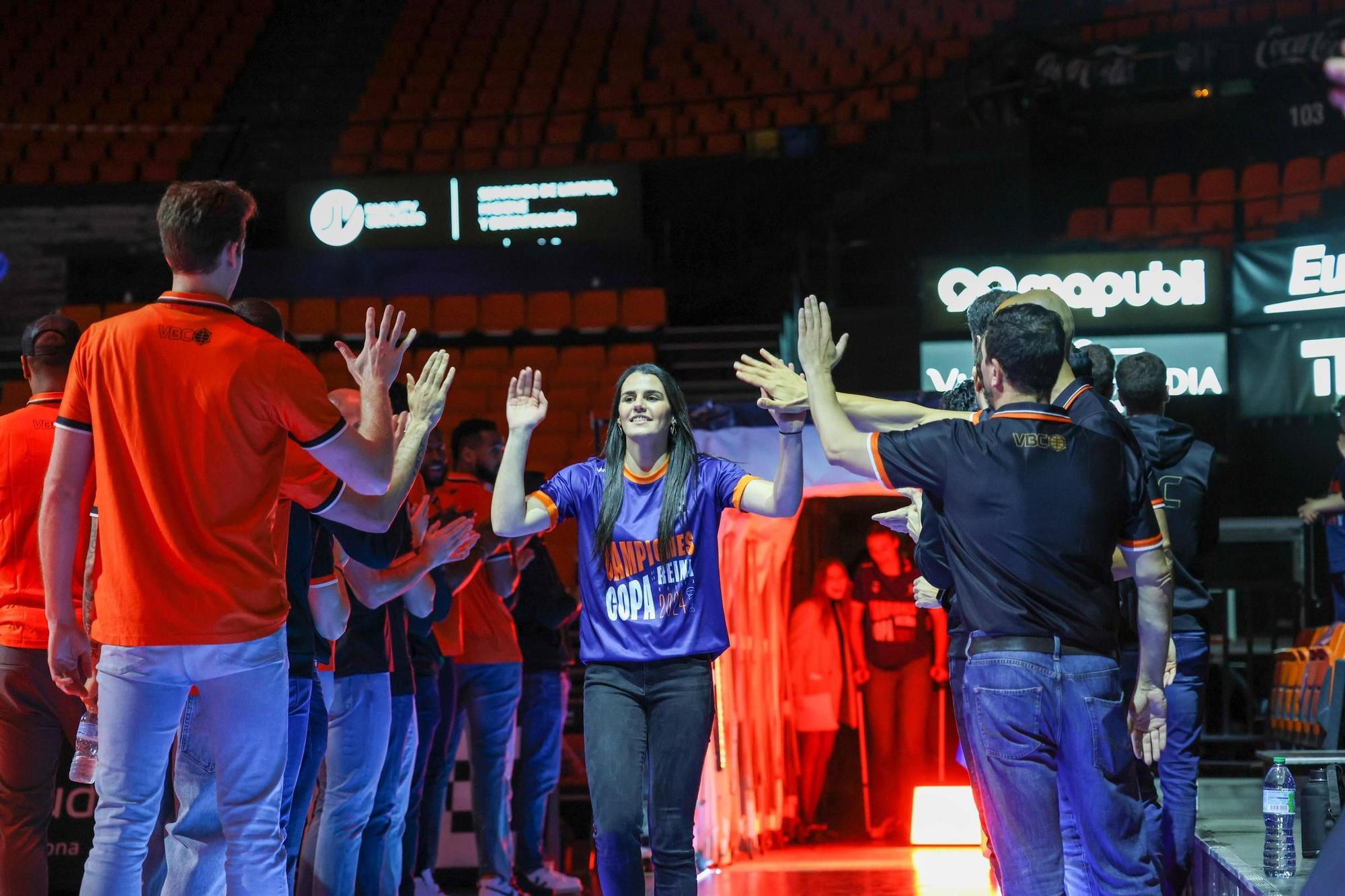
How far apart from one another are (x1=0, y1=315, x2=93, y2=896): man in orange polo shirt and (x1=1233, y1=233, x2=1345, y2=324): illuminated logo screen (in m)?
8.91

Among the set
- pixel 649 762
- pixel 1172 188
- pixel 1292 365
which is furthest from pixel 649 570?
pixel 1172 188

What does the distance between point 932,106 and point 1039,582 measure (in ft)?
46.8

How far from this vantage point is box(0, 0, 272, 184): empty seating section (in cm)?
1775

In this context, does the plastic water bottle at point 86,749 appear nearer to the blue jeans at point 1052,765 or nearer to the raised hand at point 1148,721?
the blue jeans at point 1052,765

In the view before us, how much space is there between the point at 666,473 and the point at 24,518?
189cm

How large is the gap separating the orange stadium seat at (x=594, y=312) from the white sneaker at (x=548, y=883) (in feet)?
27.6

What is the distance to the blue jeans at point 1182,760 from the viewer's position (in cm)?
517

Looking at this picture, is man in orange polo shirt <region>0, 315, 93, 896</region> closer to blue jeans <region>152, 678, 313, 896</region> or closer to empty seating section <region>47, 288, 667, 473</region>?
blue jeans <region>152, 678, 313, 896</region>

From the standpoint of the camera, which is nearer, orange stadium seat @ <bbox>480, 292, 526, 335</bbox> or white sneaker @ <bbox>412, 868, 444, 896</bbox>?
white sneaker @ <bbox>412, 868, 444, 896</bbox>

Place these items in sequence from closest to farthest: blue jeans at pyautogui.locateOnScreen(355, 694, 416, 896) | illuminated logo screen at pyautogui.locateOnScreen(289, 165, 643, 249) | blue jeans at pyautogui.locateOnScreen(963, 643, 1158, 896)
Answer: blue jeans at pyautogui.locateOnScreen(963, 643, 1158, 896)
blue jeans at pyautogui.locateOnScreen(355, 694, 416, 896)
illuminated logo screen at pyautogui.locateOnScreen(289, 165, 643, 249)

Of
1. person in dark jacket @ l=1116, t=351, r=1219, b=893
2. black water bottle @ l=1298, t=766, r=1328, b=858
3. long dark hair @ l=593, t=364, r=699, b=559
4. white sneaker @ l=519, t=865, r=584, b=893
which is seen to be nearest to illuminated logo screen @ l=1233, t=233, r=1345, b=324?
person in dark jacket @ l=1116, t=351, r=1219, b=893

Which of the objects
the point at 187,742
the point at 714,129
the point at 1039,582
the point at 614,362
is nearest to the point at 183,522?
the point at 187,742

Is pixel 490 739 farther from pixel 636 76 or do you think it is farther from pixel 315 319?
pixel 636 76

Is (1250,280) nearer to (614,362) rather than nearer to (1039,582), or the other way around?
(614,362)
